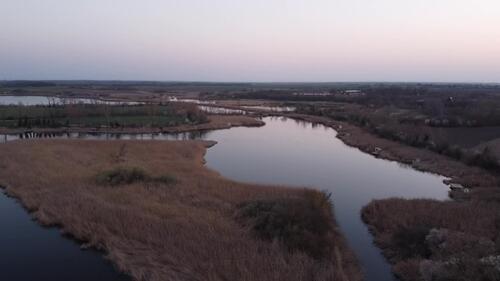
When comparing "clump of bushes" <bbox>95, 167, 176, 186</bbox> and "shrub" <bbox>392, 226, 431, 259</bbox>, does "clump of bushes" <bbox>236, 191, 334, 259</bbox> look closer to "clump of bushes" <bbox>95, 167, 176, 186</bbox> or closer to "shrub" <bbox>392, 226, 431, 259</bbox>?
"shrub" <bbox>392, 226, 431, 259</bbox>

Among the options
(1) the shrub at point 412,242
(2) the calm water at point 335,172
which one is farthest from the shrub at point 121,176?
(1) the shrub at point 412,242

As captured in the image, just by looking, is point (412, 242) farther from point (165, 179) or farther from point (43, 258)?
point (165, 179)

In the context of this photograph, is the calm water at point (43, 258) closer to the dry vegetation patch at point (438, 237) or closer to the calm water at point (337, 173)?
the calm water at point (337, 173)

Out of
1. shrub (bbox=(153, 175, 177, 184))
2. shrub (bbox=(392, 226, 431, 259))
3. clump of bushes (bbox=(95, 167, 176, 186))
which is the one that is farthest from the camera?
shrub (bbox=(153, 175, 177, 184))

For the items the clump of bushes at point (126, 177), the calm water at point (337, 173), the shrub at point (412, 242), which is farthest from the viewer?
the clump of bushes at point (126, 177)

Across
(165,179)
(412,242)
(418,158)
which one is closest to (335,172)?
(418,158)

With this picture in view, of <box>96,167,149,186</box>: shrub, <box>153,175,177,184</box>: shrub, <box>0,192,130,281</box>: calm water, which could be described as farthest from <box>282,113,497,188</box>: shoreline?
<box>0,192,130,281</box>: calm water

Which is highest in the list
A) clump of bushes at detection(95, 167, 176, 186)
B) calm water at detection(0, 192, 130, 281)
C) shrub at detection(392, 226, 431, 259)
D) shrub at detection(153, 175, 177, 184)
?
clump of bushes at detection(95, 167, 176, 186)
